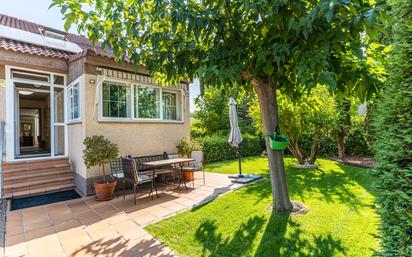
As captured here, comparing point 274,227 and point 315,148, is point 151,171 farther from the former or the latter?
point 315,148

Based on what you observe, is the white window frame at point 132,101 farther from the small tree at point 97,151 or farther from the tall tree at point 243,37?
the tall tree at point 243,37

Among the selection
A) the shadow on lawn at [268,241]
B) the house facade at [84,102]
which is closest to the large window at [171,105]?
the house facade at [84,102]

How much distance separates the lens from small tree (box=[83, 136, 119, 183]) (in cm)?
688

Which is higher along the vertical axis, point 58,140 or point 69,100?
point 69,100

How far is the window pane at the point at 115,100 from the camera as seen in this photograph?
816cm

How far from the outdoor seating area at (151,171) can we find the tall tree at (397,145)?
5799mm

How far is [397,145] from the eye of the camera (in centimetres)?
217

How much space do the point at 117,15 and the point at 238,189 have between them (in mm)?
5789

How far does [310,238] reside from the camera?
13.4 feet

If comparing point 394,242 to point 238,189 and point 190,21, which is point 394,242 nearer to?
point 190,21

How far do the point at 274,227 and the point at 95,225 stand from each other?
3937 mm

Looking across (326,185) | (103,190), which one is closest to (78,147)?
(103,190)

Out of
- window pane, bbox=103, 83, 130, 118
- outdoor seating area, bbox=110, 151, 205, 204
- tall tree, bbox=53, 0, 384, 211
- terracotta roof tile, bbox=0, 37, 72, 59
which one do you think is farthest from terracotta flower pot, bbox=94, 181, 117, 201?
terracotta roof tile, bbox=0, 37, 72, 59

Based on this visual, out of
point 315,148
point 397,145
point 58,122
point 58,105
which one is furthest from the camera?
point 315,148
